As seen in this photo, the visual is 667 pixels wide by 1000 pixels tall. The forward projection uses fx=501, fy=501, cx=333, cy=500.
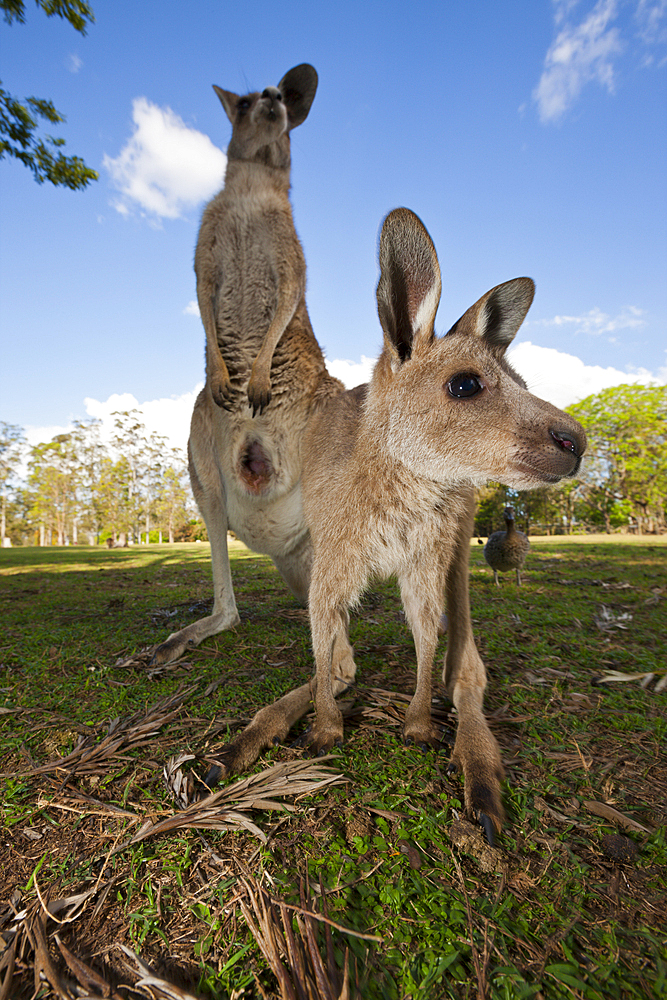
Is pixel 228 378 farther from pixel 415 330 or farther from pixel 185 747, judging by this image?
pixel 185 747

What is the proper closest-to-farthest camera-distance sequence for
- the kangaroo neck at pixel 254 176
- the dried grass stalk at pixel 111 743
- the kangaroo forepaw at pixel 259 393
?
the dried grass stalk at pixel 111 743 < the kangaroo forepaw at pixel 259 393 < the kangaroo neck at pixel 254 176

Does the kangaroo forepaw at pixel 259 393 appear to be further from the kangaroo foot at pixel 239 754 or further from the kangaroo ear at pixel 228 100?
the kangaroo ear at pixel 228 100

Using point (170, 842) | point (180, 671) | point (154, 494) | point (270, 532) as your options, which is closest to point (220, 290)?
point (270, 532)

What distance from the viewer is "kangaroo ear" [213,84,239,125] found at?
10.8 ft

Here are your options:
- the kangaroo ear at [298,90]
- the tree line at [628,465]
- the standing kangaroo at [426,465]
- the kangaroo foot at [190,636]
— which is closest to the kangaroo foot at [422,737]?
the standing kangaroo at [426,465]

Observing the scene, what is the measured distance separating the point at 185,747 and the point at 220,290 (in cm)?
239

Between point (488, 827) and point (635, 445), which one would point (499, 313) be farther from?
point (635, 445)

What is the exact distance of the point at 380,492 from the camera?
1801mm

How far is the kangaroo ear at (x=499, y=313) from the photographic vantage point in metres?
1.82

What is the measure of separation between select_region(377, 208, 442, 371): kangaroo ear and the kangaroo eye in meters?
0.21

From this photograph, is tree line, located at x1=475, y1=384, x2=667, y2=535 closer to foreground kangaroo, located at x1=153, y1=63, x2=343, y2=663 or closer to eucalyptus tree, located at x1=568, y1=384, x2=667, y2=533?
eucalyptus tree, located at x1=568, y1=384, x2=667, y2=533

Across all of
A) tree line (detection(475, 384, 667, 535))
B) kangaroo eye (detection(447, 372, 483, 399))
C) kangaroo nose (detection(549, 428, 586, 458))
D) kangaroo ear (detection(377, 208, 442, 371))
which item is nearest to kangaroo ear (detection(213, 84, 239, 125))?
kangaroo ear (detection(377, 208, 442, 371))

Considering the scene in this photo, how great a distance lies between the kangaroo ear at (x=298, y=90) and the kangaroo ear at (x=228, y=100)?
1.11ft

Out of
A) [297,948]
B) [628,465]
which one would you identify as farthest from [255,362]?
[628,465]
